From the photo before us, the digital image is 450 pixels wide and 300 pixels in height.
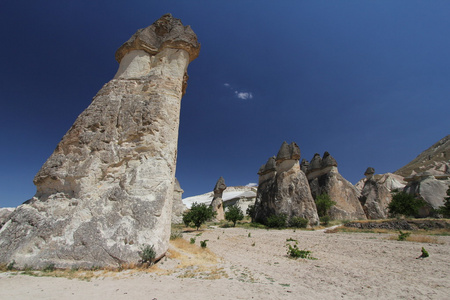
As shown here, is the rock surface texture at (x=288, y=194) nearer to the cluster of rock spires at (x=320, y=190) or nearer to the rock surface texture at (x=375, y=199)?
the cluster of rock spires at (x=320, y=190)

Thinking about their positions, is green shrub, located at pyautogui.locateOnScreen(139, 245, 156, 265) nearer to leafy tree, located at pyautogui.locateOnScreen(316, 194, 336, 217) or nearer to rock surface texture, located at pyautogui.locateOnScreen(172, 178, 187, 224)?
rock surface texture, located at pyautogui.locateOnScreen(172, 178, 187, 224)

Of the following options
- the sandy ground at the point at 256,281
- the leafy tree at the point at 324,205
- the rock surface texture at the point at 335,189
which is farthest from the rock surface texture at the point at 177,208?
the sandy ground at the point at 256,281

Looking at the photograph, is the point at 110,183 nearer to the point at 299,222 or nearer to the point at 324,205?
the point at 299,222

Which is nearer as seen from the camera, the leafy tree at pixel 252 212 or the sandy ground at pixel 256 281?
the sandy ground at pixel 256 281

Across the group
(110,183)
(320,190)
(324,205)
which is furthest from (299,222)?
(110,183)

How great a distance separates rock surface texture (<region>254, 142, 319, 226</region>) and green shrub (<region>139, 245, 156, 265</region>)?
1661cm

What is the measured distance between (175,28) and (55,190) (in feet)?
21.1

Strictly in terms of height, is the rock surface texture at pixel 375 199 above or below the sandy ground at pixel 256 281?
above

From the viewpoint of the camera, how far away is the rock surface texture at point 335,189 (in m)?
24.2

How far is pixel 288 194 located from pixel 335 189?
925 centimetres

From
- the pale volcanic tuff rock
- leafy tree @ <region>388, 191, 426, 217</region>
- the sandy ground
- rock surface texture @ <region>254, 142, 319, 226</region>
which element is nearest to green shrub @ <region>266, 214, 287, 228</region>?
rock surface texture @ <region>254, 142, 319, 226</region>

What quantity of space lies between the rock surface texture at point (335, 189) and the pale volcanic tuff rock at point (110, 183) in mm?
23897

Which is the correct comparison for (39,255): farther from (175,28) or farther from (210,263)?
(175,28)

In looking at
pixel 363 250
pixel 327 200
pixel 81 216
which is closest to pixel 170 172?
pixel 81 216
